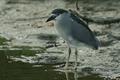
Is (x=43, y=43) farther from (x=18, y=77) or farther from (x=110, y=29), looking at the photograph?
(x=18, y=77)

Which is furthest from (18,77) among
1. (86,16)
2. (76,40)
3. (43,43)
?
(86,16)

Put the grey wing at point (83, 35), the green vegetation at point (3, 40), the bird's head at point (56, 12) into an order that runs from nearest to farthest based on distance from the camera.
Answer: the grey wing at point (83, 35) → the bird's head at point (56, 12) → the green vegetation at point (3, 40)

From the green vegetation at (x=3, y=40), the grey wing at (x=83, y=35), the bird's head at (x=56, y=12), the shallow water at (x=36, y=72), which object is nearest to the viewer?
the shallow water at (x=36, y=72)

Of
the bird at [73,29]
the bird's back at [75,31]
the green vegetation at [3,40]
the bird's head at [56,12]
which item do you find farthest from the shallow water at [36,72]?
the green vegetation at [3,40]

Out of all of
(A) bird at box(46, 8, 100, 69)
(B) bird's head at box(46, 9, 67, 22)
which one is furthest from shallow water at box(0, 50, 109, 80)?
(B) bird's head at box(46, 9, 67, 22)

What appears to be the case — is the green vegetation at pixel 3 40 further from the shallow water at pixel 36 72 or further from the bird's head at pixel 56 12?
the bird's head at pixel 56 12

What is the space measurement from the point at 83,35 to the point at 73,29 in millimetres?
238

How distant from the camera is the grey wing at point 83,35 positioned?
804 cm

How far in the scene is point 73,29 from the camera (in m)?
8.30

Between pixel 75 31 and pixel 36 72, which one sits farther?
pixel 75 31

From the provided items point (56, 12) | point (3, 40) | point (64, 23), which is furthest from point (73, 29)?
point (3, 40)

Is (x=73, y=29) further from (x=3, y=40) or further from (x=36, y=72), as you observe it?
(x=3, y=40)

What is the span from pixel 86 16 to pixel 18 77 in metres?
4.83

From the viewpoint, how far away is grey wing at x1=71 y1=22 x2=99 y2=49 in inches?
316
